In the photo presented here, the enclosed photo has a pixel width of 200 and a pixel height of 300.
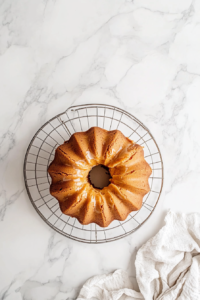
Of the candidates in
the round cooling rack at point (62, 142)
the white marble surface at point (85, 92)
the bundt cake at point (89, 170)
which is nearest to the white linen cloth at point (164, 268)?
the white marble surface at point (85, 92)

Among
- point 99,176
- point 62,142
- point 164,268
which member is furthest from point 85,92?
point 164,268

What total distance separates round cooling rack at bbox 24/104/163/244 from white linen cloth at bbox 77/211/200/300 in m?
0.19

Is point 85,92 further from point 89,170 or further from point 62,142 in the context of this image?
point 89,170

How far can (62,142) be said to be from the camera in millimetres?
1642

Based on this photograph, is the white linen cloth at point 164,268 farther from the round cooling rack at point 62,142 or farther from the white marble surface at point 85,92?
the round cooling rack at point 62,142

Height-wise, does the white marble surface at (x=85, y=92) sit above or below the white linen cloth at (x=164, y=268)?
above

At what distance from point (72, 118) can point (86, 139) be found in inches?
12.6

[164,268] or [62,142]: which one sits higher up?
[62,142]

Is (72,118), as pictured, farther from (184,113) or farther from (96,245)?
(96,245)

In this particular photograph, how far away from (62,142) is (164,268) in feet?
3.66

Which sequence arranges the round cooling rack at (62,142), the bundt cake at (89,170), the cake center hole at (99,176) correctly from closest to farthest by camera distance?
the bundt cake at (89,170) < the cake center hole at (99,176) < the round cooling rack at (62,142)

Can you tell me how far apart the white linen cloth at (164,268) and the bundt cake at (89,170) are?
0.49 meters

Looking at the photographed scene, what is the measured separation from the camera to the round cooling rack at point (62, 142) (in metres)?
1.62

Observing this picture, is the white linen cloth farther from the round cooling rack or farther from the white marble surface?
the round cooling rack
